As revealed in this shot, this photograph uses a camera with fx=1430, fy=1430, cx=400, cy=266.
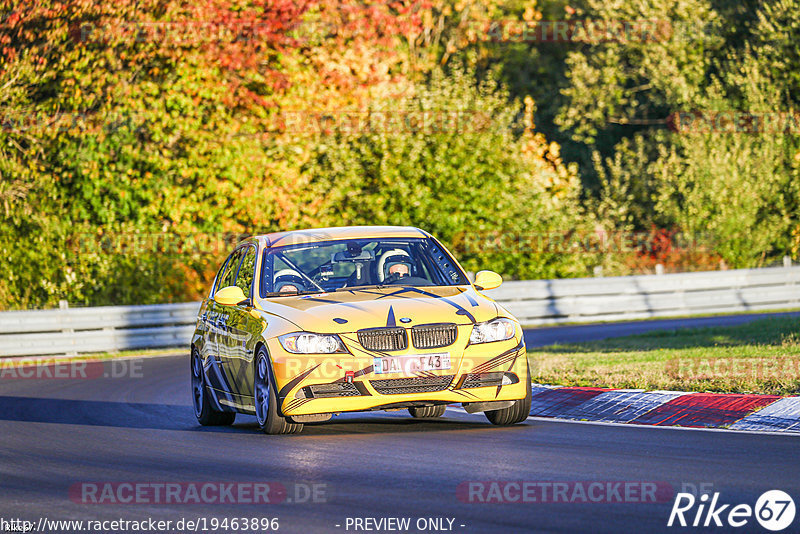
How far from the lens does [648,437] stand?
1016cm

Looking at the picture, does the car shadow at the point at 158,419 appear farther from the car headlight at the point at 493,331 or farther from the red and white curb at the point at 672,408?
the red and white curb at the point at 672,408

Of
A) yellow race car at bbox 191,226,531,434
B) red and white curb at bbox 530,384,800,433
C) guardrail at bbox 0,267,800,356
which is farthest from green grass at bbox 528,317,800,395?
guardrail at bbox 0,267,800,356

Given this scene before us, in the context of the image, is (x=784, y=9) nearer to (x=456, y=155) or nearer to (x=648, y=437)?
(x=456, y=155)

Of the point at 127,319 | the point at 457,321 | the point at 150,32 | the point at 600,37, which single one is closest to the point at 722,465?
the point at 457,321

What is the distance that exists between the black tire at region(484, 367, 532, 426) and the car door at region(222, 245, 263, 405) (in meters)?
1.96

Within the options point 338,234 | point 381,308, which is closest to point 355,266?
point 338,234

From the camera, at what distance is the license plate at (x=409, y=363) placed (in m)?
10.5

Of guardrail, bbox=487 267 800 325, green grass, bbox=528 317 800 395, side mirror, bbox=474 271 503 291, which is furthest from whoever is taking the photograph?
guardrail, bbox=487 267 800 325

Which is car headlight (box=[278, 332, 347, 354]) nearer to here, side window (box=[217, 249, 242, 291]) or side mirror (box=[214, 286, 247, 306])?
side mirror (box=[214, 286, 247, 306])

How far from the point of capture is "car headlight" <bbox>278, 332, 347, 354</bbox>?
416 inches

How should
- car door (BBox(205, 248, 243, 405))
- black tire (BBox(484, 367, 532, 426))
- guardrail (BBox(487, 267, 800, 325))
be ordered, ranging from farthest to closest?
guardrail (BBox(487, 267, 800, 325)) → car door (BBox(205, 248, 243, 405)) → black tire (BBox(484, 367, 532, 426))

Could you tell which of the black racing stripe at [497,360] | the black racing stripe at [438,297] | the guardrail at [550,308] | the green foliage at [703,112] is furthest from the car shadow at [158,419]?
the green foliage at [703,112]

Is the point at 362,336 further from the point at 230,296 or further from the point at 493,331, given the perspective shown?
the point at 230,296

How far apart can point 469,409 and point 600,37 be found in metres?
30.5
